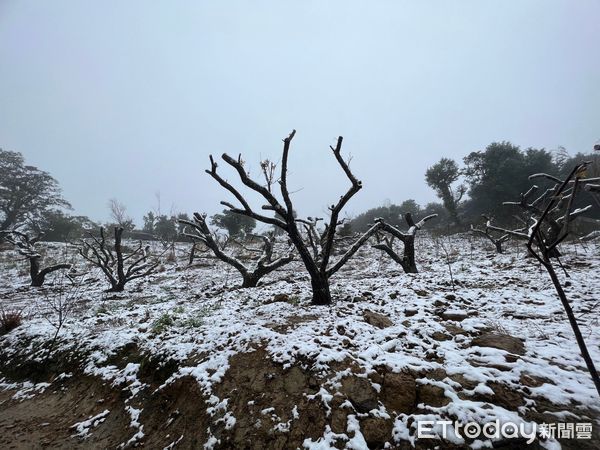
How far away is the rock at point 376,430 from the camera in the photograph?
2211mm

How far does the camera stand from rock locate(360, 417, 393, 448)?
87.0 inches

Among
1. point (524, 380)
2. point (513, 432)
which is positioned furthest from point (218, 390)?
point (524, 380)

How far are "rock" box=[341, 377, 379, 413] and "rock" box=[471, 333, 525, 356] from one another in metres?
1.62

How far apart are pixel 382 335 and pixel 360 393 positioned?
109 centimetres

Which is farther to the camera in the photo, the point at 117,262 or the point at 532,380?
the point at 117,262

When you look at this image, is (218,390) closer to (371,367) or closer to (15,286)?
(371,367)

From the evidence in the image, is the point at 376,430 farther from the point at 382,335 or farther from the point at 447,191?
the point at 447,191

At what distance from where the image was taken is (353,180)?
16.5ft

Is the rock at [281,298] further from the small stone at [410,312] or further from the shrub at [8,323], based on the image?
the shrub at [8,323]

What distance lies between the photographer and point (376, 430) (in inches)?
90.6

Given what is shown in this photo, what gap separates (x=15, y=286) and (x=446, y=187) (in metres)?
30.9

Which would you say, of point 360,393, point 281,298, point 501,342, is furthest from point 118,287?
point 501,342

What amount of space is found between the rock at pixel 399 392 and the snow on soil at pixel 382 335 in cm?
11

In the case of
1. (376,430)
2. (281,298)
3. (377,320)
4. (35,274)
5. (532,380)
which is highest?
(35,274)
